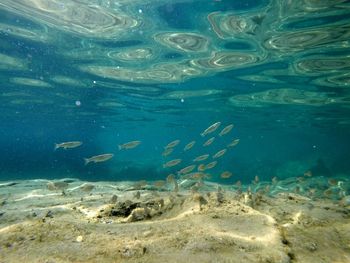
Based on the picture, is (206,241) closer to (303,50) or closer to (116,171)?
(303,50)

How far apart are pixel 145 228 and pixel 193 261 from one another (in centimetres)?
94

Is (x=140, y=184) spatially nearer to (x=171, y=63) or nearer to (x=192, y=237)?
(x=192, y=237)

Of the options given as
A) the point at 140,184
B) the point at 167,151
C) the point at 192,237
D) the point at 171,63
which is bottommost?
the point at 140,184


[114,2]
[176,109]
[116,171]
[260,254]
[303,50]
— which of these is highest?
[114,2]

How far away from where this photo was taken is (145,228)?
11.2ft

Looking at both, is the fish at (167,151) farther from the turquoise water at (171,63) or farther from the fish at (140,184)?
the turquoise water at (171,63)

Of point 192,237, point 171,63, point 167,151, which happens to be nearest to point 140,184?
point 167,151

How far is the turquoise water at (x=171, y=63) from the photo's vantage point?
42.3 ft

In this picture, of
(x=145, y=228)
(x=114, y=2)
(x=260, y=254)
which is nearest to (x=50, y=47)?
(x=114, y=2)

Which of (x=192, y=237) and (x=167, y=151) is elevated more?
(x=167, y=151)

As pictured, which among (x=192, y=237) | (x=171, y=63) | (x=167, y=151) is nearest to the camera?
(x=192, y=237)

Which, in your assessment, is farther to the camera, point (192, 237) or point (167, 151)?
point (167, 151)

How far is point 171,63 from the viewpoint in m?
19.6

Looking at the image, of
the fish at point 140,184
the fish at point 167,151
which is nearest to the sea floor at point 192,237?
the fish at point 140,184
